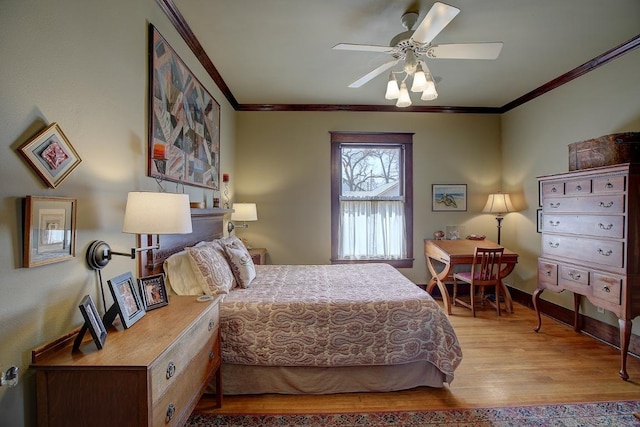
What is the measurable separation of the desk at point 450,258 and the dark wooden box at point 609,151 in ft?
4.35

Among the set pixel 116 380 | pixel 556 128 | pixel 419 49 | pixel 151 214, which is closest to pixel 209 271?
pixel 151 214

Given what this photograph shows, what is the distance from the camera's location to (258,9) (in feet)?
7.52

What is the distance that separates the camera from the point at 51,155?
4.01 ft

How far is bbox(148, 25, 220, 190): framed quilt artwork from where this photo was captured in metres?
2.06

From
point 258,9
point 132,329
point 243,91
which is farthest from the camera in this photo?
point 243,91

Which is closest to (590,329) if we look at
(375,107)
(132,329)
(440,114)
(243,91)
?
(440,114)

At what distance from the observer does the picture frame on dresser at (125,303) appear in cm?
133

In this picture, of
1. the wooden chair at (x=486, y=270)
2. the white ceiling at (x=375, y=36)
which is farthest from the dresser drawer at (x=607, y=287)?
the white ceiling at (x=375, y=36)

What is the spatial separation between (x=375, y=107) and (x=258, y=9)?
8.21 feet

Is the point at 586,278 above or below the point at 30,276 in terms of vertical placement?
below

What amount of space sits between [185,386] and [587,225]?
3.26 meters

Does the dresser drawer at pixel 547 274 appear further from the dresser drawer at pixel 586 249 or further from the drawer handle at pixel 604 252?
the drawer handle at pixel 604 252

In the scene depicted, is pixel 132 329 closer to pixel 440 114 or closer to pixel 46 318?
pixel 46 318

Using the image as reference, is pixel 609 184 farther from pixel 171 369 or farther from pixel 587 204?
pixel 171 369
